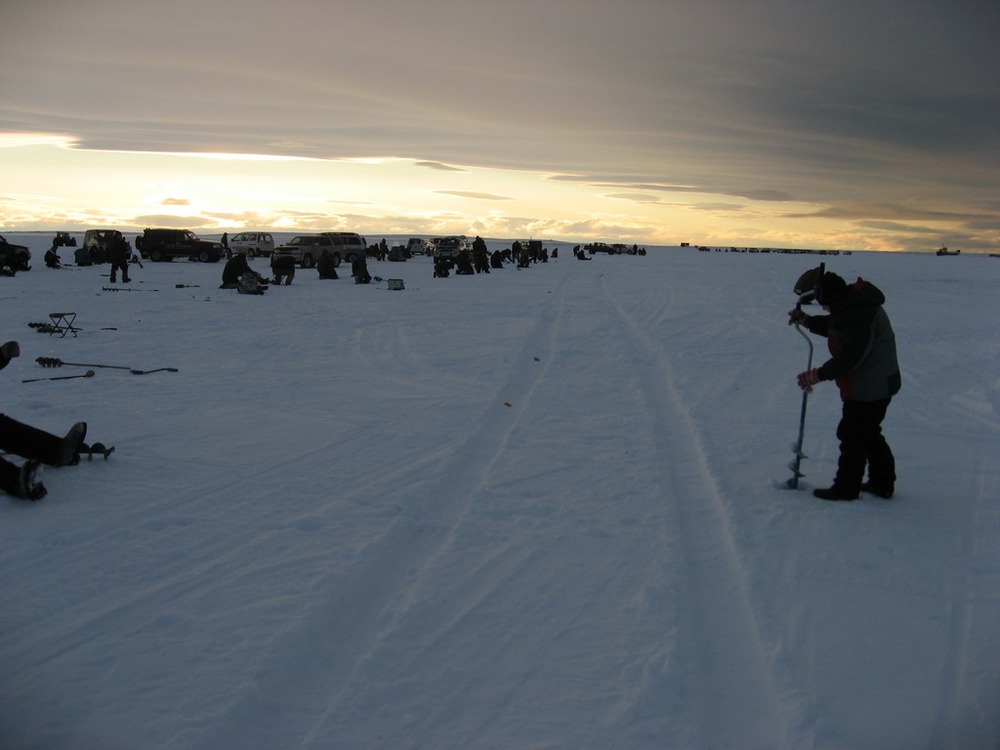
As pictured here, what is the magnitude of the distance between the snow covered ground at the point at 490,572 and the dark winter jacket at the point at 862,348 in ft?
3.01

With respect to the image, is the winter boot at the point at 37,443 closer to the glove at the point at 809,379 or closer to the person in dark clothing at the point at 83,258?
the glove at the point at 809,379

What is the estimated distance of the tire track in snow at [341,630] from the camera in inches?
110

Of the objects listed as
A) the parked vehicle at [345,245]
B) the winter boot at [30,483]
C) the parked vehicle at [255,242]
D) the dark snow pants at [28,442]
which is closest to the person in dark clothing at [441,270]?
the parked vehicle at [345,245]

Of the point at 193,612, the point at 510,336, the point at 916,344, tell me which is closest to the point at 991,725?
the point at 193,612

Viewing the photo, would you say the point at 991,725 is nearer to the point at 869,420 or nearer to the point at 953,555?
the point at 953,555

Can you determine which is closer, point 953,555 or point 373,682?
point 373,682

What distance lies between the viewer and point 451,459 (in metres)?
6.18

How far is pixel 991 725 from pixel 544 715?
1844 mm

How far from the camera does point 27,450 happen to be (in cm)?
527

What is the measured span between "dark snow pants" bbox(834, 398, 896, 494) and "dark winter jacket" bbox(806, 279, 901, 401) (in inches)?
4.1

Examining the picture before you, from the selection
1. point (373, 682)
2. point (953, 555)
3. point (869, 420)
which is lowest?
point (373, 682)

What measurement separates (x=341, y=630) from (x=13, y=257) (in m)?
29.3

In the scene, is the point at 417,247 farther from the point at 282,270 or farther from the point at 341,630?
the point at 341,630

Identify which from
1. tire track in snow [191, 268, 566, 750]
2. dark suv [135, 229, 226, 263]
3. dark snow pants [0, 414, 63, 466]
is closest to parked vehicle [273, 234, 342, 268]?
dark suv [135, 229, 226, 263]
